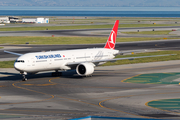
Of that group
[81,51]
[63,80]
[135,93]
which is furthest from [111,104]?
[81,51]

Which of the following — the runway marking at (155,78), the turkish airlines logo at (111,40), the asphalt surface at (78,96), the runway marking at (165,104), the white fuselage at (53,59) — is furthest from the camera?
the turkish airlines logo at (111,40)

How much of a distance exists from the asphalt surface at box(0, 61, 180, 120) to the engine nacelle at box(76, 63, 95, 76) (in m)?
1.02

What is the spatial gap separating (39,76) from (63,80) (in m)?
6.43

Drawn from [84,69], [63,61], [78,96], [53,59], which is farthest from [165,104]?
[63,61]

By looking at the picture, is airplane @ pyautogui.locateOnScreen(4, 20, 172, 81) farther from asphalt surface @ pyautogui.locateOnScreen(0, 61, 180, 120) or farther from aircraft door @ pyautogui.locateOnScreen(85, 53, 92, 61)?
asphalt surface @ pyautogui.locateOnScreen(0, 61, 180, 120)

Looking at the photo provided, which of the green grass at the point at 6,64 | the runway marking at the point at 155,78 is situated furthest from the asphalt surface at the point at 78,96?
the green grass at the point at 6,64

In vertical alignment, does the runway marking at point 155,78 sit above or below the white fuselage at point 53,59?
below

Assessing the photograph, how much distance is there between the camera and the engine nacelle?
168 feet

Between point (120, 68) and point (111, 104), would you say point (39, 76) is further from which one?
point (111, 104)

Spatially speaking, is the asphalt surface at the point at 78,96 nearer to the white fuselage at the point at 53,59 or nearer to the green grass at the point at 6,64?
the white fuselage at the point at 53,59

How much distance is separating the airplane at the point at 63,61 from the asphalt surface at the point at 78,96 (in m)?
1.81

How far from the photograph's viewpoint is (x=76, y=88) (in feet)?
145

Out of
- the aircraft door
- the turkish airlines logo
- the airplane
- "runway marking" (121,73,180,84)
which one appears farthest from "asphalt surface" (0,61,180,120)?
the turkish airlines logo

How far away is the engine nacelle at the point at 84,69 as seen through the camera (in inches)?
2020
